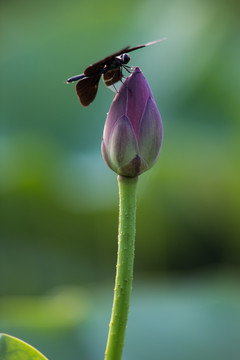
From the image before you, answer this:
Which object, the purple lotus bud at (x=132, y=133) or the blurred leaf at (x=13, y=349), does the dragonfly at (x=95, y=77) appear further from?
the blurred leaf at (x=13, y=349)

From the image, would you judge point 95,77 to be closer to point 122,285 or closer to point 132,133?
point 132,133

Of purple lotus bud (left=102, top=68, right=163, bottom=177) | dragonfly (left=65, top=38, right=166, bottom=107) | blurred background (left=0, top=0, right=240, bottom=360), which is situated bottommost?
purple lotus bud (left=102, top=68, right=163, bottom=177)

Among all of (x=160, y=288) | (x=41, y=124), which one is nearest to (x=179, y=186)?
(x=160, y=288)

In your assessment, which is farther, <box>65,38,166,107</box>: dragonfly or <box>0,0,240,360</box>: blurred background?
<box>0,0,240,360</box>: blurred background

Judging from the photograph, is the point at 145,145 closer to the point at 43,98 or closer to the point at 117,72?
the point at 117,72

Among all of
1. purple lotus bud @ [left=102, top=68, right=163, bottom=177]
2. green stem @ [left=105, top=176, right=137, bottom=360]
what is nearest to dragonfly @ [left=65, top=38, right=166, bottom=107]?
purple lotus bud @ [left=102, top=68, right=163, bottom=177]

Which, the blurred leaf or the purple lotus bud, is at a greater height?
the purple lotus bud

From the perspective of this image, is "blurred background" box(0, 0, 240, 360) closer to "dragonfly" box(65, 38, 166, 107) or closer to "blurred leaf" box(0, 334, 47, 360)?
"blurred leaf" box(0, 334, 47, 360)

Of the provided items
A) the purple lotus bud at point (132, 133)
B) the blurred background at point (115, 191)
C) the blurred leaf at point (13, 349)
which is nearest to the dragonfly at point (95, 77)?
the purple lotus bud at point (132, 133)
